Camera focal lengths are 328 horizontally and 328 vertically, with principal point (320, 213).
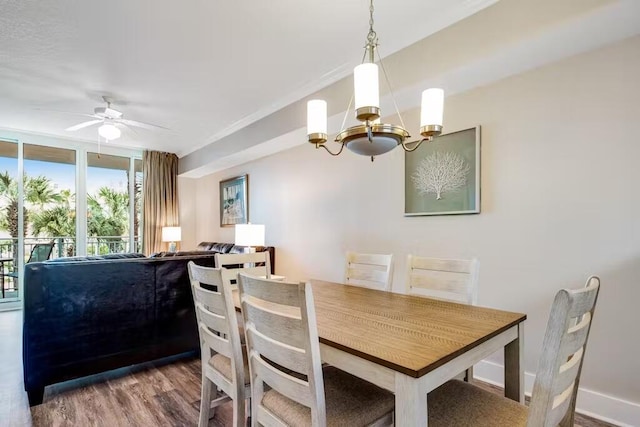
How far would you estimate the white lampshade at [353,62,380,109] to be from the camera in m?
1.35

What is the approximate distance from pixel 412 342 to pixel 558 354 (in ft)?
1.31

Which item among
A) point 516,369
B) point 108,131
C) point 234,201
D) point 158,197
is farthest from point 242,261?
point 158,197

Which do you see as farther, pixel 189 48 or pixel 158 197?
pixel 158 197

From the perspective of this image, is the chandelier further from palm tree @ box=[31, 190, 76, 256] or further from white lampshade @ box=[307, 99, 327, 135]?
palm tree @ box=[31, 190, 76, 256]

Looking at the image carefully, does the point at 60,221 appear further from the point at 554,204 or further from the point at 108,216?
the point at 554,204

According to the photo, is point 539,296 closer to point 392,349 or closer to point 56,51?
point 392,349

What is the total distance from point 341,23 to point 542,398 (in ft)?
7.47

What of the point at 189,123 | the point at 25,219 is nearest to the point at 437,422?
the point at 189,123

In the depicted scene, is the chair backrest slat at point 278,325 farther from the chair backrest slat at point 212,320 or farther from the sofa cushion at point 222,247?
the sofa cushion at point 222,247

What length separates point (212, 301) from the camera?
4.80 feet

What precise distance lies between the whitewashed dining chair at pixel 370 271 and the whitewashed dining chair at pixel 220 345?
92 centimetres

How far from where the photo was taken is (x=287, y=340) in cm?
108

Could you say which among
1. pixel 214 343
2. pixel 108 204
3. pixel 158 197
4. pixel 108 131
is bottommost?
pixel 214 343

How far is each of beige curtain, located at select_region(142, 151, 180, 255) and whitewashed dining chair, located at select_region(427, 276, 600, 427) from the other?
5.61 meters
